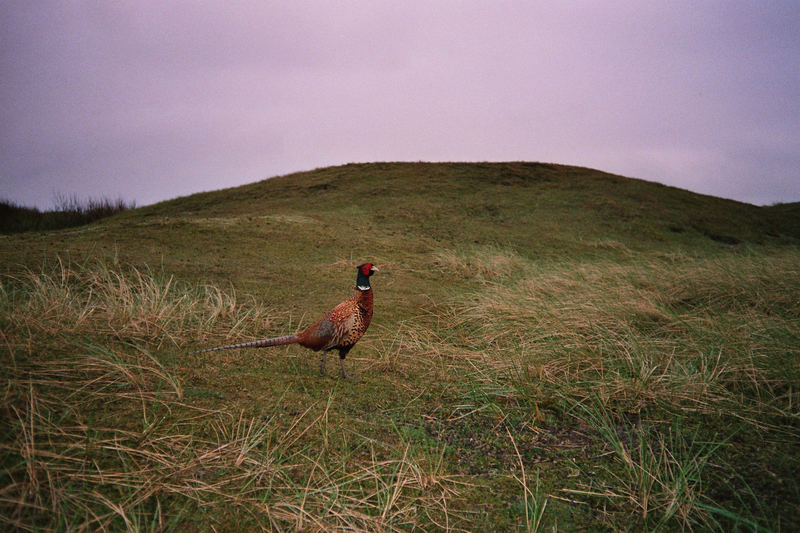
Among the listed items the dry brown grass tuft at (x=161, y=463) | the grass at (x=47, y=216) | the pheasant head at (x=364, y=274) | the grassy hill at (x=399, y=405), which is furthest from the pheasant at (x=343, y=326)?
the grass at (x=47, y=216)

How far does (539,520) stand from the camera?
5.62 feet

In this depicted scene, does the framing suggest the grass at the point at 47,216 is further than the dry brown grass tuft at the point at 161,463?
Yes

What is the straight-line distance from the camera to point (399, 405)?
9.05ft

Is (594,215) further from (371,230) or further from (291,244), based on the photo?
(291,244)

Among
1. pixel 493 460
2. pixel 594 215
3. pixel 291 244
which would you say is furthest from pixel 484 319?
pixel 594 215

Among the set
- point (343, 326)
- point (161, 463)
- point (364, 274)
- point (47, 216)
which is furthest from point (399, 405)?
point (47, 216)

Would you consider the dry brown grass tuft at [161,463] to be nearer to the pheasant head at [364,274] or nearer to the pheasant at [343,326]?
the pheasant at [343,326]

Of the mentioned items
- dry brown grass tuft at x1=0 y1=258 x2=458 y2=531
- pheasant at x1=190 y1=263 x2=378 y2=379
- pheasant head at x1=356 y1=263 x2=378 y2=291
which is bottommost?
dry brown grass tuft at x1=0 y1=258 x2=458 y2=531

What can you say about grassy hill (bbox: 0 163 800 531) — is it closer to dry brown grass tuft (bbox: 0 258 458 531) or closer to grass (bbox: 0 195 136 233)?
dry brown grass tuft (bbox: 0 258 458 531)

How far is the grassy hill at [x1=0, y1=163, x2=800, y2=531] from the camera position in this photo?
1786 millimetres

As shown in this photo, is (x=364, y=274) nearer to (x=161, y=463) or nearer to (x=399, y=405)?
(x=399, y=405)

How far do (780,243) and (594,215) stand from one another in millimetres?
5909

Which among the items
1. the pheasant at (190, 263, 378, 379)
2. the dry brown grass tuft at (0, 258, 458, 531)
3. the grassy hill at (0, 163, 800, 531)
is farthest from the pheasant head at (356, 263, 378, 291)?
the dry brown grass tuft at (0, 258, 458, 531)

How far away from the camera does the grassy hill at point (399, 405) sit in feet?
5.86
